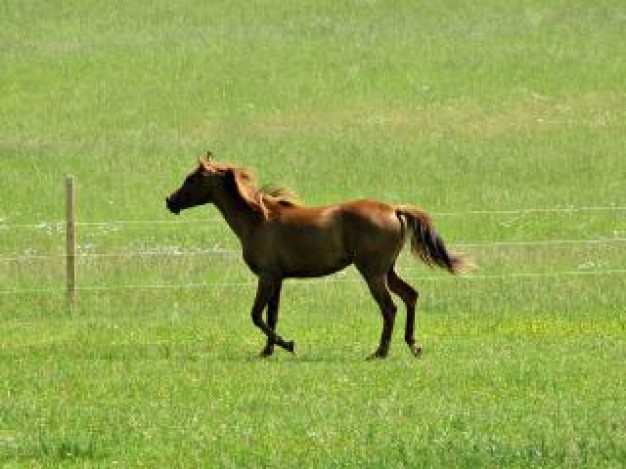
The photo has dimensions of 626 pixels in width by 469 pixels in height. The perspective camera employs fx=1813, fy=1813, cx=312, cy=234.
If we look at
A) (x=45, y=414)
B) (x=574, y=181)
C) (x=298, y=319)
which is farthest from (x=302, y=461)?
(x=574, y=181)

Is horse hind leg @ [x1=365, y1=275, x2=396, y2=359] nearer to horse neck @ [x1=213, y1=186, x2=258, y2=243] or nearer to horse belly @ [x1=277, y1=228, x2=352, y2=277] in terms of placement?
horse belly @ [x1=277, y1=228, x2=352, y2=277]

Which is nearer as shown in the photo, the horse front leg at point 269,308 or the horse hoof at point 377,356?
the horse hoof at point 377,356

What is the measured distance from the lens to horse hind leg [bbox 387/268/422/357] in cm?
1670

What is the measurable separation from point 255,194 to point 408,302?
6.21 ft

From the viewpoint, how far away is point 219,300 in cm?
2239

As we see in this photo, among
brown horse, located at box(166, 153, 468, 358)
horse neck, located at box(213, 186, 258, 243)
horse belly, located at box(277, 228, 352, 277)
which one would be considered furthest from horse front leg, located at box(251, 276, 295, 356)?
horse neck, located at box(213, 186, 258, 243)

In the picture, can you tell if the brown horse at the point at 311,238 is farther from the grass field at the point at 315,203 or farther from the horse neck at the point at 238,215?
the grass field at the point at 315,203

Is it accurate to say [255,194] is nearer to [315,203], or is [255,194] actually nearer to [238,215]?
[238,215]

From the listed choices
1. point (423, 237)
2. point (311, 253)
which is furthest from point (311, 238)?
point (423, 237)

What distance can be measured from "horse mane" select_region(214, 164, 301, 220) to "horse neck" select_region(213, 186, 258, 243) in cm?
5

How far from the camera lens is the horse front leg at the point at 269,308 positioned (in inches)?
661

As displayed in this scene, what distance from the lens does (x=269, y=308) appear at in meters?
17.3

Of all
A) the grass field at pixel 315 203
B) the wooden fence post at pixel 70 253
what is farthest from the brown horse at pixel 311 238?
the wooden fence post at pixel 70 253

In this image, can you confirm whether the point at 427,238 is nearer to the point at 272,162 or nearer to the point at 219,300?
the point at 219,300
